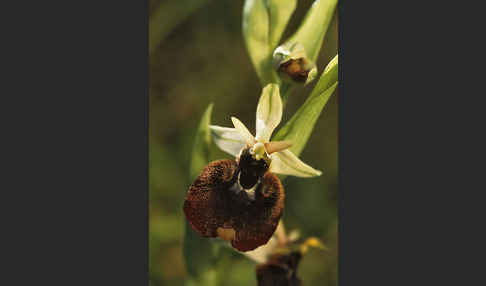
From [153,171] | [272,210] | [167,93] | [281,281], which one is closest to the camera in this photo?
[272,210]

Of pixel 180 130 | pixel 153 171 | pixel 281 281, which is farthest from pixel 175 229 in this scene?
pixel 281 281

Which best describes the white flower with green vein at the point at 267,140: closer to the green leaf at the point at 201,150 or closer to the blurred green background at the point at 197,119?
the green leaf at the point at 201,150

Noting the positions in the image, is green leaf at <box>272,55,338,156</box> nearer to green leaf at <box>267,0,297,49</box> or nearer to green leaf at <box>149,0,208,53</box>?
green leaf at <box>267,0,297,49</box>

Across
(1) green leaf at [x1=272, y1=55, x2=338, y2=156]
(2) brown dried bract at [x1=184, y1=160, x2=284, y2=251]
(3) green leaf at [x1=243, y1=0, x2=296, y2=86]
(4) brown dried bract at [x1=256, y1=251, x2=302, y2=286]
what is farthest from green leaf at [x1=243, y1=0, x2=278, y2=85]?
(4) brown dried bract at [x1=256, y1=251, x2=302, y2=286]

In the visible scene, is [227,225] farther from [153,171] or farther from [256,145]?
[153,171]

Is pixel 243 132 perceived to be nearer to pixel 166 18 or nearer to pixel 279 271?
pixel 279 271

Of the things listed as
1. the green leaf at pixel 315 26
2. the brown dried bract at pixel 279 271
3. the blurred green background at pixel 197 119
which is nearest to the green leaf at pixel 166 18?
the blurred green background at pixel 197 119
